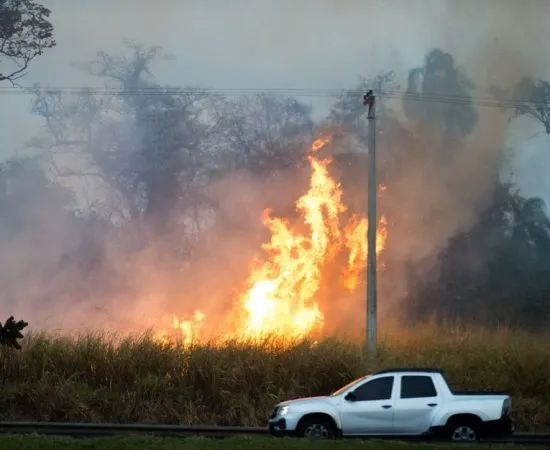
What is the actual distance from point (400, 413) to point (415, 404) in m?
0.31

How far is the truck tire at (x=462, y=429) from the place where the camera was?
44.9 ft

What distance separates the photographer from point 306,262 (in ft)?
93.9

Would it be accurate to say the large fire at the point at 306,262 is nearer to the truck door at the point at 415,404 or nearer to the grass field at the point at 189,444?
the truck door at the point at 415,404

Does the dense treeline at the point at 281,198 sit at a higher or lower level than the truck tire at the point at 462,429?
higher

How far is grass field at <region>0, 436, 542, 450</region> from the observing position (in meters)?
10.6

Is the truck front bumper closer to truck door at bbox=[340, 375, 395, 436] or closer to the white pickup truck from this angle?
the white pickup truck

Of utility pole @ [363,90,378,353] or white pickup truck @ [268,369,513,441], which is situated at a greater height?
utility pole @ [363,90,378,353]

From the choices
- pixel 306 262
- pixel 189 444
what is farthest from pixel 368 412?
pixel 306 262

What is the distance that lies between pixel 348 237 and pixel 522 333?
6918 mm

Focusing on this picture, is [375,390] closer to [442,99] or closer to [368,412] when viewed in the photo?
[368,412]

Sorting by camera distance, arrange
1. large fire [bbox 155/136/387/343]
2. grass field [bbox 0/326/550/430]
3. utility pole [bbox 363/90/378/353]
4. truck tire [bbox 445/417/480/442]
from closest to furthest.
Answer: truck tire [bbox 445/417/480/442]
grass field [bbox 0/326/550/430]
utility pole [bbox 363/90/378/353]
large fire [bbox 155/136/387/343]

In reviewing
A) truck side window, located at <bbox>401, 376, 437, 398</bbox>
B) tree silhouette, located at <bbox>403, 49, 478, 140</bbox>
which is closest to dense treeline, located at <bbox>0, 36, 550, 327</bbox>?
tree silhouette, located at <bbox>403, 49, 478, 140</bbox>

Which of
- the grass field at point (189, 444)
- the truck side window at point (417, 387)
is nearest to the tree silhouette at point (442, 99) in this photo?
the truck side window at point (417, 387)

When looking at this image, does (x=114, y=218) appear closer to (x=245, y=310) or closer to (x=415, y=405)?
(x=245, y=310)
